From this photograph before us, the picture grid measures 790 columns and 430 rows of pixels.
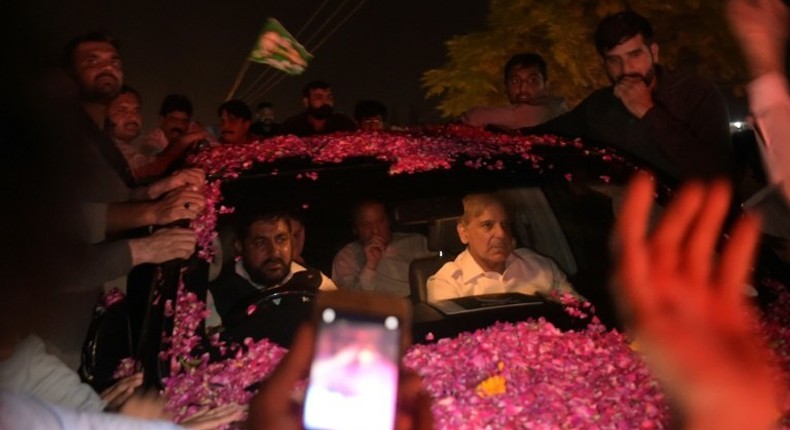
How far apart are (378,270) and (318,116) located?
408 cm

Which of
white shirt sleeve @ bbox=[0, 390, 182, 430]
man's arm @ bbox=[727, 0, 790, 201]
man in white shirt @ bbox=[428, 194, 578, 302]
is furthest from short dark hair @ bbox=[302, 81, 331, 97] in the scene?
white shirt sleeve @ bbox=[0, 390, 182, 430]

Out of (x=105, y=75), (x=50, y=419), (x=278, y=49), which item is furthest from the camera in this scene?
(x=278, y=49)

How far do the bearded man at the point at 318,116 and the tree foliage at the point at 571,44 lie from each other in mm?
14811

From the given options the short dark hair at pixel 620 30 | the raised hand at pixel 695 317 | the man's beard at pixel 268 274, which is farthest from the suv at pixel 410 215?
the raised hand at pixel 695 317

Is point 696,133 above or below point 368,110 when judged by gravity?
below

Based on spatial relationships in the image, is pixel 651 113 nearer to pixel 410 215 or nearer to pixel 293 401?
pixel 410 215

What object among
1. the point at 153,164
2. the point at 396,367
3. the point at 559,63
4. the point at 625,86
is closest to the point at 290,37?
the point at 153,164

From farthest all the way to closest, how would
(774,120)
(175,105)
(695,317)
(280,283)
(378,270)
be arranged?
1. (175,105)
2. (378,270)
3. (280,283)
4. (774,120)
5. (695,317)

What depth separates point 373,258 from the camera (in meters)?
3.80

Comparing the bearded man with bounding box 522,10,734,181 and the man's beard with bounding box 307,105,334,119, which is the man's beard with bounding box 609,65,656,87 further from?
the man's beard with bounding box 307,105,334,119

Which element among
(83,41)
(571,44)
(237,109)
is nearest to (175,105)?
(237,109)

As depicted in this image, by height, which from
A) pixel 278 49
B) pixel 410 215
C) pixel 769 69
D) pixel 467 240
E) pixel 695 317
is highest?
pixel 278 49

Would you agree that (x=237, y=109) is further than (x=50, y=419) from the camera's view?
Yes

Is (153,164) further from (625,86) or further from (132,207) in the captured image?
(625,86)
